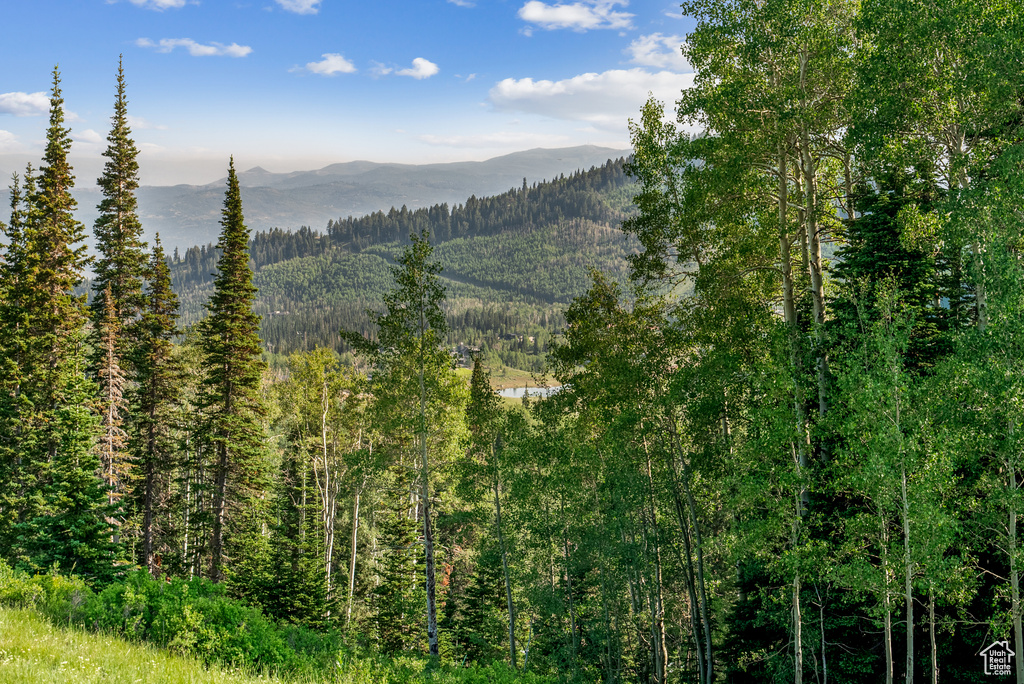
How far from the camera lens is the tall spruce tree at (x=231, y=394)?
92.6 ft

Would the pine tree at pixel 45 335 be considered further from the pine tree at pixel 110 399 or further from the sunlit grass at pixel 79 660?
the sunlit grass at pixel 79 660

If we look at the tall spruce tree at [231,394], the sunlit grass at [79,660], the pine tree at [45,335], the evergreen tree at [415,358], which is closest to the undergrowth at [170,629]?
the sunlit grass at [79,660]

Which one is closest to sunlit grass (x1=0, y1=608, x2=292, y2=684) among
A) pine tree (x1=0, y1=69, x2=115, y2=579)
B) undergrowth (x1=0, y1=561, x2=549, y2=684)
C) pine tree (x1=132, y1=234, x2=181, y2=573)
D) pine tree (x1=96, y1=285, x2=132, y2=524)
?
undergrowth (x1=0, y1=561, x2=549, y2=684)

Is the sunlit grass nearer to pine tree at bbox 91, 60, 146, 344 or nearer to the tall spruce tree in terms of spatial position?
the tall spruce tree

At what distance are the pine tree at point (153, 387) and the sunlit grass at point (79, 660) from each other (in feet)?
64.4

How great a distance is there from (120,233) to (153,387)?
812 cm

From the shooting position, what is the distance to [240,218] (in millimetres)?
31953

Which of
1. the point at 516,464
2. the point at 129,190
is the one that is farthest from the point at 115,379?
the point at 516,464

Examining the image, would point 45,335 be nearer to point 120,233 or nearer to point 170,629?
point 120,233

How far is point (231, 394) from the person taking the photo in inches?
1137

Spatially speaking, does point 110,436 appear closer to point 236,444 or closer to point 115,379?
point 115,379

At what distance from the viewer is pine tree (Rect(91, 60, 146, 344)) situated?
94.2ft

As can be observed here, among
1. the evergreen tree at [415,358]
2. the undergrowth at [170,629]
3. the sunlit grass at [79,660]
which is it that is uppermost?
the evergreen tree at [415,358]

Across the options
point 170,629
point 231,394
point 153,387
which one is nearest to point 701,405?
point 170,629
